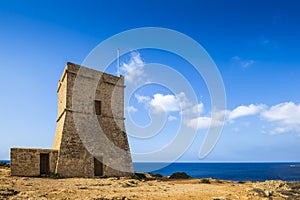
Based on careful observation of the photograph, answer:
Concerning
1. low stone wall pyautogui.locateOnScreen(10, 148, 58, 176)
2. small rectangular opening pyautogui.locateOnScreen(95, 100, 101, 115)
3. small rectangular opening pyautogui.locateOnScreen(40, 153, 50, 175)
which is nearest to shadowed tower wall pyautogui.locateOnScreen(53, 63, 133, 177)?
small rectangular opening pyautogui.locateOnScreen(95, 100, 101, 115)

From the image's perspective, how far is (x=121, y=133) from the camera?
868 inches

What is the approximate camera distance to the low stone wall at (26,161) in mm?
16172

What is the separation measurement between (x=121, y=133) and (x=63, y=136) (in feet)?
17.0

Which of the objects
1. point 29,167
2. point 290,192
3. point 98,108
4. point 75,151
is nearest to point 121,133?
point 98,108

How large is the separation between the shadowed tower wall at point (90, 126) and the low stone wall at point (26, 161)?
121 centimetres

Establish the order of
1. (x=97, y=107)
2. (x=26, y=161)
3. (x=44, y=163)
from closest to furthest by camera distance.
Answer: (x=26, y=161), (x=44, y=163), (x=97, y=107)

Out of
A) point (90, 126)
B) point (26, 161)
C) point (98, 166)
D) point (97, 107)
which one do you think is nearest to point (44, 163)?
point (26, 161)

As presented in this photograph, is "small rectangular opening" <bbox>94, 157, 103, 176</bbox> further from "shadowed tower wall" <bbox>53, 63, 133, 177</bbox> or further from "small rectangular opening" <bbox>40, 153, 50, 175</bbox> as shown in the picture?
"small rectangular opening" <bbox>40, 153, 50, 175</bbox>

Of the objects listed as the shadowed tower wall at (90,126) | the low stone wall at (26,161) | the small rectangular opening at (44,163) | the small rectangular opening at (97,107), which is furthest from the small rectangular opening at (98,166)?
the small rectangular opening at (97,107)

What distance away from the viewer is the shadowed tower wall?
1845 centimetres

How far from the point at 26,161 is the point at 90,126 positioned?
510 centimetres

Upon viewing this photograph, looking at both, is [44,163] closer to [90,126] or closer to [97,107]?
[90,126]

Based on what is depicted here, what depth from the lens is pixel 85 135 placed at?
19.5 metres

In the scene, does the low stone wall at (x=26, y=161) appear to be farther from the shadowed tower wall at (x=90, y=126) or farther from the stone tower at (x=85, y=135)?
the shadowed tower wall at (x=90, y=126)
